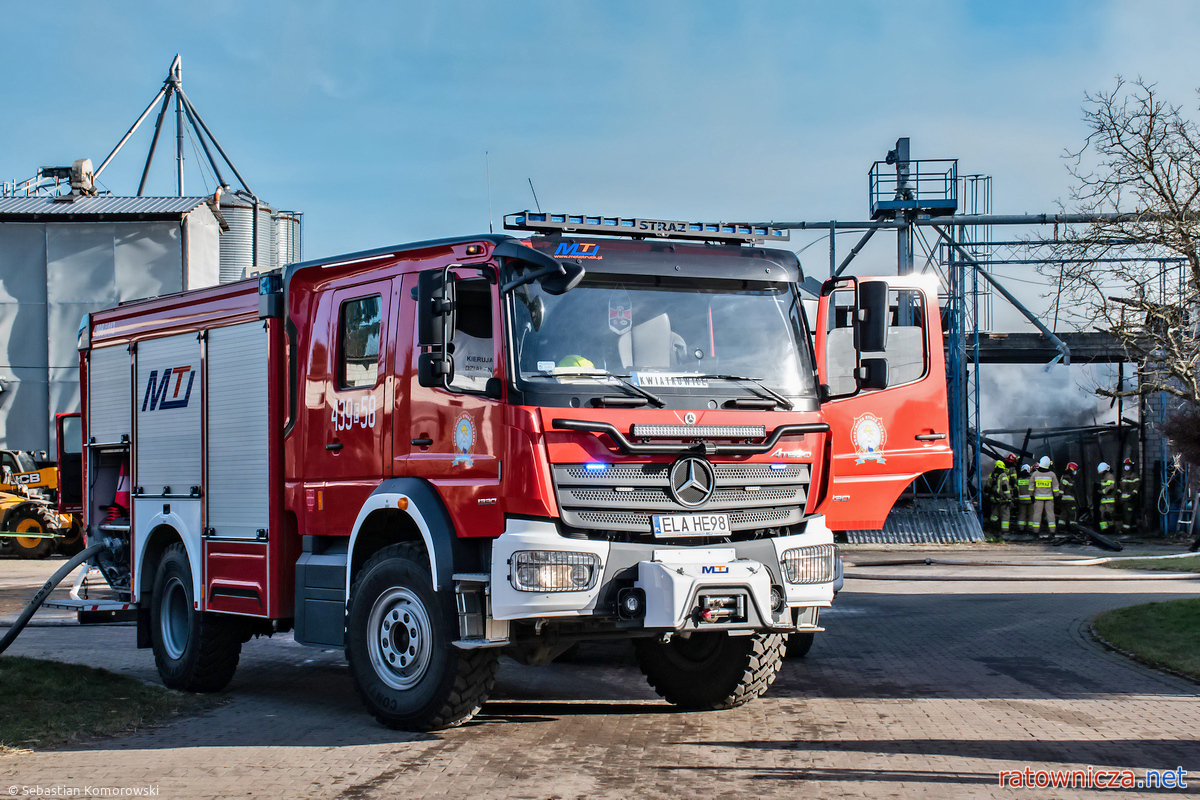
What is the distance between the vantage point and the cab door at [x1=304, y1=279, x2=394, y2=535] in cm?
750

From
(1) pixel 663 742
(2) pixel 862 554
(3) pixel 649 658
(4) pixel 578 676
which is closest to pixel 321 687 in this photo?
(4) pixel 578 676

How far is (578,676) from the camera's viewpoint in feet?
32.1

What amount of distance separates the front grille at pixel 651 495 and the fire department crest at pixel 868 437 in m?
2.72

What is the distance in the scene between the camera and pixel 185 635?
30.0 feet

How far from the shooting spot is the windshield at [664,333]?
6785 millimetres

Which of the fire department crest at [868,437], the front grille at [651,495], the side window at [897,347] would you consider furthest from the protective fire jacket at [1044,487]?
the front grille at [651,495]

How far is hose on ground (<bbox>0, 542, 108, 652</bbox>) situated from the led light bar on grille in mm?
5556

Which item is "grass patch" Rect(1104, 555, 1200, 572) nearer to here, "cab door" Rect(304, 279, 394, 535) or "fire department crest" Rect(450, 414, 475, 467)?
"cab door" Rect(304, 279, 394, 535)

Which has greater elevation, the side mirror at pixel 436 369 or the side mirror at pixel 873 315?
the side mirror at pixel 873 315

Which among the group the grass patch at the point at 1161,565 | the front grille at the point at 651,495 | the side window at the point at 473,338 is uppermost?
the side window at the point at 473,338

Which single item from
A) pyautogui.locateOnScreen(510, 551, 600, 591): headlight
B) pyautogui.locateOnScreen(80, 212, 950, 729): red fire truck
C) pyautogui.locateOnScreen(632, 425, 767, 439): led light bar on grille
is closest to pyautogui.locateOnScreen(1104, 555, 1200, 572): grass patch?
pyautogui.locateOnScreen(80, 212, 950, 729): red fire truck

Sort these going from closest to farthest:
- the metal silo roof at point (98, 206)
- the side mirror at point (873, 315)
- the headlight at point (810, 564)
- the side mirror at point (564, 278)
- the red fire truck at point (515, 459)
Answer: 1. the side mirror at point (564, 278)
2. the red fire truck at point (515, 459)
3. the headlight at point (810, 564)
4. the side mirror at point (873, 315)
5. the metal silo roof at point (98, 206)

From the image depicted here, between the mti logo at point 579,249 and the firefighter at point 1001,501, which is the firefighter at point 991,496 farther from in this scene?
the mti logo at point 579,249

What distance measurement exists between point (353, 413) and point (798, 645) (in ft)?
15.9
